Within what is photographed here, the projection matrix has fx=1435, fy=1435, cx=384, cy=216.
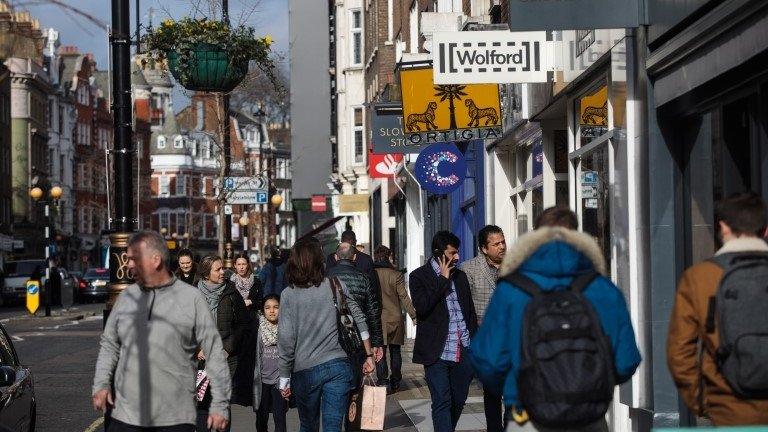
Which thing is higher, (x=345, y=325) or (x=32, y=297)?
(x=345, y=325)

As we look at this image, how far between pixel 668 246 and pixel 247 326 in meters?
3.43

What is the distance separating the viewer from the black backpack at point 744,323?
5.55m

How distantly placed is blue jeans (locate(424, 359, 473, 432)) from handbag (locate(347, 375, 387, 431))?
0.91m

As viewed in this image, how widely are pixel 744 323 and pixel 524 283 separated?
34.2 inches

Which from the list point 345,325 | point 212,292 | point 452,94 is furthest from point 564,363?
point 452,94

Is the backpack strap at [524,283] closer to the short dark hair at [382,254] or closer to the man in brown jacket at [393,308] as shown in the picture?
the man in brown jacket at [393,308]

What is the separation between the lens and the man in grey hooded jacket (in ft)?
23.5

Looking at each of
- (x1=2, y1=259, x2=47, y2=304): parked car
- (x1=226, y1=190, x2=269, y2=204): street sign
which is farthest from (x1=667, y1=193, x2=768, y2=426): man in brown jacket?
(x1=2, y1=259, x2=47, y2=304): parked car

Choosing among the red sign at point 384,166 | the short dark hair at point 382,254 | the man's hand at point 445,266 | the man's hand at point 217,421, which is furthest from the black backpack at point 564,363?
the red sign at point 384,166

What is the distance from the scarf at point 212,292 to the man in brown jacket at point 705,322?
6201 millimetres

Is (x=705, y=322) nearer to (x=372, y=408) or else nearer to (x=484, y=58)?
(x=372, y=408)

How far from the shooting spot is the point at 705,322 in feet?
19.0

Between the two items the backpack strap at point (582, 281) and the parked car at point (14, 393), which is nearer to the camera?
the backpack strap at point (582, 281)

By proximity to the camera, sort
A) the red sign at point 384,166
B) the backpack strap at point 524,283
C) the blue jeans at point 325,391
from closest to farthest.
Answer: the backpack strap at point 524,283 → the blue jeans at point 325,391 → the red sign at point 384,166
